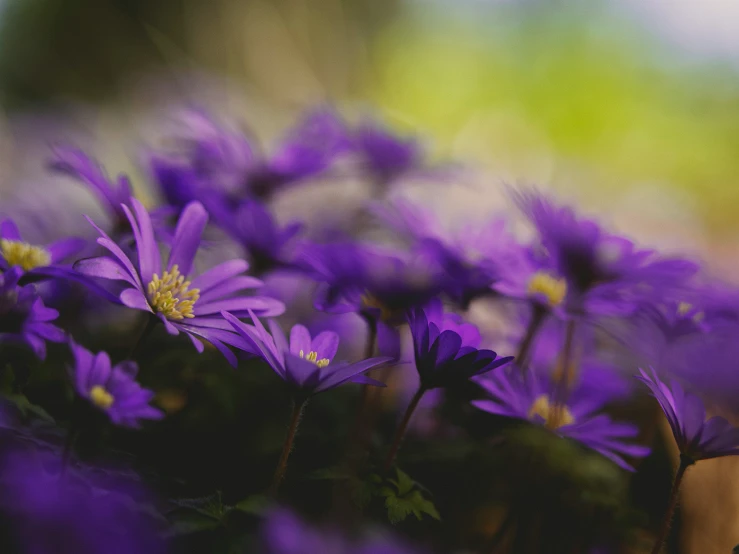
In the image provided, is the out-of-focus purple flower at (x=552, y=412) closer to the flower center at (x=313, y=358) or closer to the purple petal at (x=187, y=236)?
the flower center at (x=313, y=358)

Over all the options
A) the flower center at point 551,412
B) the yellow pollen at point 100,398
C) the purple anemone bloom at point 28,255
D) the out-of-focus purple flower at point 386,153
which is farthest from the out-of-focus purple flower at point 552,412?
the out-of-focus purple flower at point 386,153

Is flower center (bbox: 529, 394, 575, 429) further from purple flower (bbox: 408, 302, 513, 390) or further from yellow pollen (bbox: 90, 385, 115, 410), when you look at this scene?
yellow pollen (bbox: 90, 385, 115, 410)

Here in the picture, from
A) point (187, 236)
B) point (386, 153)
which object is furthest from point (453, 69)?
point (187, 236)

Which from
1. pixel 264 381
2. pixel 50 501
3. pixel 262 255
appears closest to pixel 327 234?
pixel 262 255

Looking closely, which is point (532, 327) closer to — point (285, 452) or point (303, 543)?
point (285, 452)

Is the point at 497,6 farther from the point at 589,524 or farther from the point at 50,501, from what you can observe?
the point at 50,501

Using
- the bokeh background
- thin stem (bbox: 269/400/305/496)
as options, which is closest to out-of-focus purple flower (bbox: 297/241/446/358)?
thin stem (bbox: 269/400/305/496)
